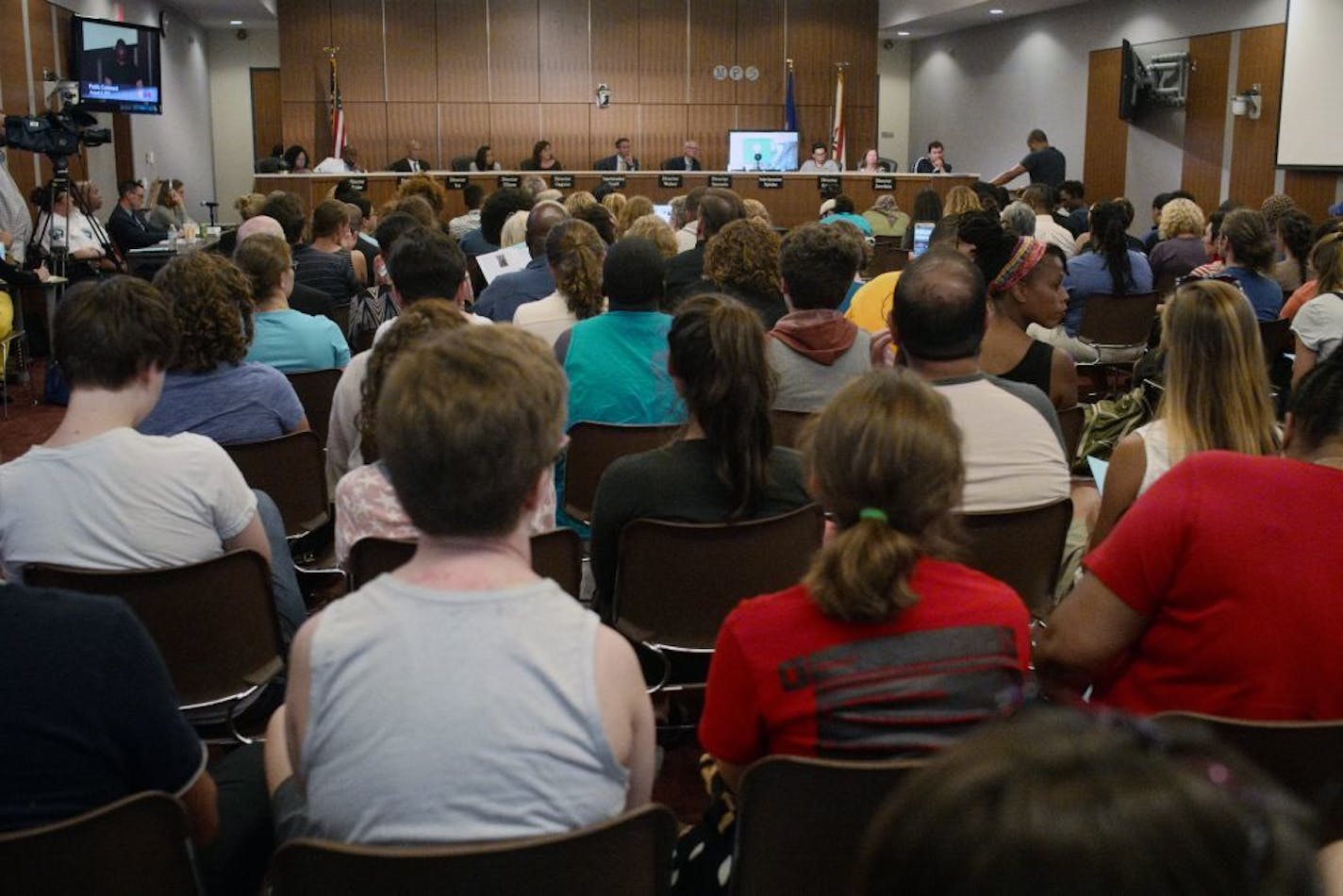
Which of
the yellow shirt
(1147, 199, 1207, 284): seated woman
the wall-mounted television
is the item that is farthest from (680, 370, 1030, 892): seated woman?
the wall-mounted television

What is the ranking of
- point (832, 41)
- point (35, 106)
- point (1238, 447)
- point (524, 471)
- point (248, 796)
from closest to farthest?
point (524, 471)
point (248, 796)
point (1238, 447)
point (35, 106)
point (832, 41)

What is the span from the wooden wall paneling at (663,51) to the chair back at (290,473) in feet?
48.4

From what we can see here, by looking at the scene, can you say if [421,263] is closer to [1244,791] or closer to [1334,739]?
[1334,739]

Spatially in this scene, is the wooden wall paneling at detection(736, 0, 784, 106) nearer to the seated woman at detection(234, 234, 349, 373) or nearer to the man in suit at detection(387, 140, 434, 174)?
the man in suit at detection(387, 140, 434, 174)

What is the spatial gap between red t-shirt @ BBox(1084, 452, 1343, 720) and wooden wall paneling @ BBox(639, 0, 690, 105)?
16.4 metres

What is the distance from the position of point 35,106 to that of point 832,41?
417 inches

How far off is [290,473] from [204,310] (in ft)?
1.59

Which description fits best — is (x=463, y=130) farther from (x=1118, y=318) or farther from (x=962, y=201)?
(x=1118, y=318)

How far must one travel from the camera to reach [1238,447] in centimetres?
247

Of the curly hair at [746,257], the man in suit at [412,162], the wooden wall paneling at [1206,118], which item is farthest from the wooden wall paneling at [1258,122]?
the curly hair at [746,257]

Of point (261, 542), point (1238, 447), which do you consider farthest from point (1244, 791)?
point (261, 542)

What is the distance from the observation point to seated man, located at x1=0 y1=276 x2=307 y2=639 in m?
2.36

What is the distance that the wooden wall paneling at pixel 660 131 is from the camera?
57.6ft

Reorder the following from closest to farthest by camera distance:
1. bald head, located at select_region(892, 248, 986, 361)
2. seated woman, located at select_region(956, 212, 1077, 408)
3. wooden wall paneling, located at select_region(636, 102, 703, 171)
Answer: bald head, located at select_region(892, 248, 986, 361) → seated woman, located at select_region(956, 212, 1077, 408) → wooden wall paneling, located at select_region(636, 102, 703, 171)
